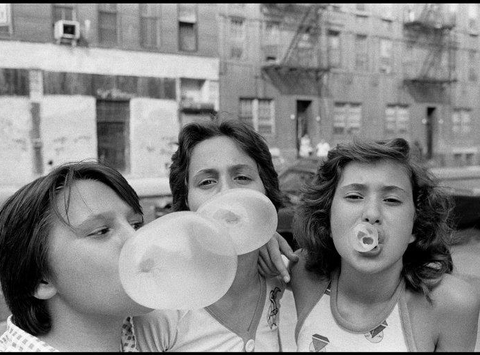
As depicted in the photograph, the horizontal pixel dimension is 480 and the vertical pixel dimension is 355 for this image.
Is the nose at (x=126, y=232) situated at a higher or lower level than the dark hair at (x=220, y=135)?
lower

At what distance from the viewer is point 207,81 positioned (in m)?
17.1

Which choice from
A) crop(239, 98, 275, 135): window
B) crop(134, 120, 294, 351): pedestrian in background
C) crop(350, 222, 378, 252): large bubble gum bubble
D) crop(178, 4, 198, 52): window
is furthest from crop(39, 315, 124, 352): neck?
crop(239, 98, 275, 135): window

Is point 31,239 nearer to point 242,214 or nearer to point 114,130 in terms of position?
point 242,214

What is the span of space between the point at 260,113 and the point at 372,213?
55.9 feet

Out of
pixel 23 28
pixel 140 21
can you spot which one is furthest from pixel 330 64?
pixel 23 28

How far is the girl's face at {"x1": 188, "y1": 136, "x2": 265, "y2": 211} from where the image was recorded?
1.67 metres

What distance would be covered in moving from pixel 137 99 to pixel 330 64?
8.32m

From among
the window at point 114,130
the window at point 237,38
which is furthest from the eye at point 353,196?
the window at point 237,38

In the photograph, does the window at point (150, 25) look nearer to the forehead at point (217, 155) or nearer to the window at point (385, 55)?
the window at point (385, 55)

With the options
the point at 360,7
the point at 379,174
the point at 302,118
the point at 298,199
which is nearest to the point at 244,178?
the point at 379,174

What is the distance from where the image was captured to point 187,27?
55.2ft

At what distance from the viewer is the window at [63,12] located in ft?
48.5

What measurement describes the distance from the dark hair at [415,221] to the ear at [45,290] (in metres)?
0.93

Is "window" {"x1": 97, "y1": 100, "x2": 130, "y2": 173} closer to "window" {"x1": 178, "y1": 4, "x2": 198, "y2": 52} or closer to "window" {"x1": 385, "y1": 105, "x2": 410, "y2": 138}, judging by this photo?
"window" {"x1": 178, "y1": 4, "x2": 198, "y2": 52}
